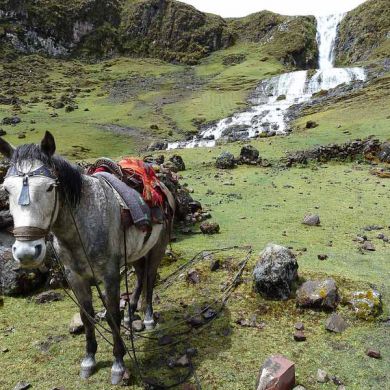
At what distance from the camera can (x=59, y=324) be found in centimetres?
727

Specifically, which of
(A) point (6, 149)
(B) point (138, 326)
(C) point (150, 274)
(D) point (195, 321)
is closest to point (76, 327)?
(B) point (138, 326)

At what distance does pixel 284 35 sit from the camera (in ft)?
440

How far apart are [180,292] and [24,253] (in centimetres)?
476

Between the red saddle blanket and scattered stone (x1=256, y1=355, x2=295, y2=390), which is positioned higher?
the red saddle blanket

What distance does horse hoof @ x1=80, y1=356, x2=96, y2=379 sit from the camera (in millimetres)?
5759

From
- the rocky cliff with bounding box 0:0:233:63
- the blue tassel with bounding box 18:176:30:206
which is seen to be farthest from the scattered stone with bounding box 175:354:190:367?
the rocky cliff with bounding box 0:0:233:63

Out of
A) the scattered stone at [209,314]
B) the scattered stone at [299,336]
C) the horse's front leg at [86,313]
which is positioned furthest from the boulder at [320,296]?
the horse's front leg at [86,313]

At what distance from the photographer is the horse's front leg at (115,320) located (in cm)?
540

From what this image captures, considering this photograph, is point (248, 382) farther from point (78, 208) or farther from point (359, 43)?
point (359, 43)

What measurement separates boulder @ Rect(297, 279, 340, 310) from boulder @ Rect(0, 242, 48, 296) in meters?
5.50

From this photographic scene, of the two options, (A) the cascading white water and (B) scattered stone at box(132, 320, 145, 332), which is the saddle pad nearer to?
(B) scattered stone at box(132, 320, 145, 332)

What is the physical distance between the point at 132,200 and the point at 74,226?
3.45ft

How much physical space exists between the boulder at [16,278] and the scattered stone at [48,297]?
1.23 ft

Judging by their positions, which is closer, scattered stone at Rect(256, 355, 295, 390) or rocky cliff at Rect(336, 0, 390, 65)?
scattered stone at Rect(256, 355, 295, 390)
